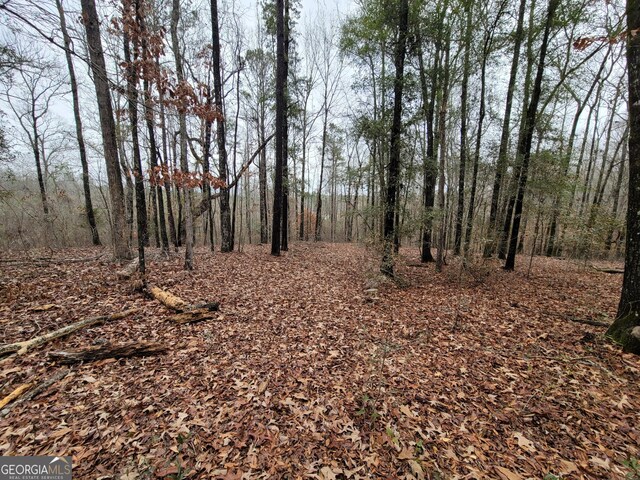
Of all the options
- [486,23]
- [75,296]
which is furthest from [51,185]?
[486,23]

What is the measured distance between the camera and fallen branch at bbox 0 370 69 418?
2.47m

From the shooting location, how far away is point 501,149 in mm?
8281

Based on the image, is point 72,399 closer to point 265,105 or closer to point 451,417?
point 451,417

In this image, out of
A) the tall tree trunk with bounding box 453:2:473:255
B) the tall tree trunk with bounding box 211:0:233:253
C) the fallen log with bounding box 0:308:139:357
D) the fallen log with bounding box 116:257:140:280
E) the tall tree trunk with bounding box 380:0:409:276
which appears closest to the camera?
the fallen log with bounding box 0:308:139:357

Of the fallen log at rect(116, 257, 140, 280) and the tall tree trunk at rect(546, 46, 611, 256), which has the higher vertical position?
the tall tree trunk at rect(546, 46, 611, 256)

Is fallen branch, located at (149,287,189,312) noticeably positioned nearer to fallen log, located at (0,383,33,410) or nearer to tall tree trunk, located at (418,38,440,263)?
fallen log, located at (0,383,33,410)

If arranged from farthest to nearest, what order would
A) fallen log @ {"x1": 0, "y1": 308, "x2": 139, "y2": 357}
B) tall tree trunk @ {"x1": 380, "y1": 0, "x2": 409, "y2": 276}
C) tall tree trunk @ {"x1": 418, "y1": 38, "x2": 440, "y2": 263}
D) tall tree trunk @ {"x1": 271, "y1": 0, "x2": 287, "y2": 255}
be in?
tall tree trunk @ {"x1": 271, "y1": 0, "x2": 287, "y2": 255}, tall tree trunk @ {"x1": 418, "y1": 38, "x2": 440, "y2": 263}, tall tree trunk @ {"x1": 380, "y1": 0, "x2": 409, "y2": 276}, fallen log @ {"x1": 0, "y1": 308, "x2": 139, "y2": 357}

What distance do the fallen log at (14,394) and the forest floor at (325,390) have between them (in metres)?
0.12

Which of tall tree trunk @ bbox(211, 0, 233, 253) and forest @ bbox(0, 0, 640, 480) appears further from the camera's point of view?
tall tree trunk @ bbox(211, 0, 233, 253)

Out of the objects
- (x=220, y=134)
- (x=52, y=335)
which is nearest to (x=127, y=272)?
(x=52, y=335)

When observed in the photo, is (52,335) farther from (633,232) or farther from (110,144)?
(633,232)

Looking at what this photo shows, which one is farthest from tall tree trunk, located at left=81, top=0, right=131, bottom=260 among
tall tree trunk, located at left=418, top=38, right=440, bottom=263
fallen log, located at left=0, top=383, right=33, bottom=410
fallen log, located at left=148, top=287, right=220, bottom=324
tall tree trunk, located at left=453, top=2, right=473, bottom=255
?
tall tree trunk, located at left=453, top=2, right=473, bottom=255

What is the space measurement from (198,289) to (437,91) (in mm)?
9800

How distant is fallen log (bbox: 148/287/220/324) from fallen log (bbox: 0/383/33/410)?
1804mm
